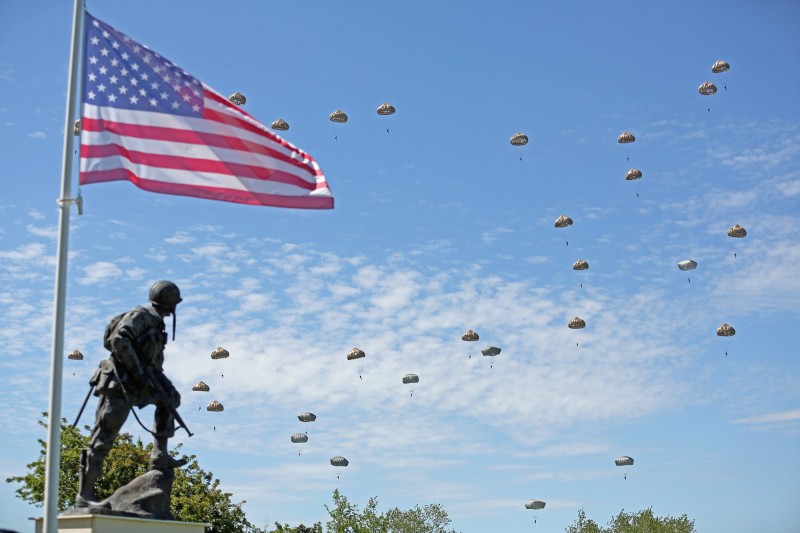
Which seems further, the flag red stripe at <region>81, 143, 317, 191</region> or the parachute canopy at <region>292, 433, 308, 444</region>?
the parachute canopy at <region>292, 433, 308, 444</region>

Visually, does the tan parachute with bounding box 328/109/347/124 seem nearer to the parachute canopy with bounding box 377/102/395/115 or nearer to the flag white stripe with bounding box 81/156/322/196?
the parachute canopy with bounding box 377/102/395/115

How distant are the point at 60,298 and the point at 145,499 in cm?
415

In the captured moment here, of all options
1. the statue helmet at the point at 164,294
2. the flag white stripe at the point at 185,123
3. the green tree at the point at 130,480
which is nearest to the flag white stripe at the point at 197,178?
the flag white stripe at the point at 185,123

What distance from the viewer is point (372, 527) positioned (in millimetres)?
62906

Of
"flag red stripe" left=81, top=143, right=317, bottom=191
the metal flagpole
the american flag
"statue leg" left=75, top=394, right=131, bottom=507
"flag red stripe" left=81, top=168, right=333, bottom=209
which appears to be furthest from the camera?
"statue leg" left=75, top=394, right=131, bottom=507

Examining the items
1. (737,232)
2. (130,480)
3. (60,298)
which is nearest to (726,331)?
(737,232)

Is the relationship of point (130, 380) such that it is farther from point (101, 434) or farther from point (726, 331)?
point (726, 331)

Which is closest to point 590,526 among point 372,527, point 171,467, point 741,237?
point 372,527

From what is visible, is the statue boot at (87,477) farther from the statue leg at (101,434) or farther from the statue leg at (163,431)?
the statue leg at (163,431)

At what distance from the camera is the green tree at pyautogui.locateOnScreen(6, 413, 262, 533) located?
40562 millimetres

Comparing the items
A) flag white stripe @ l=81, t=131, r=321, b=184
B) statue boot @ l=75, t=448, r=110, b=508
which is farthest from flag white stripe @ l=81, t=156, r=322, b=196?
statue boot @ l=75, t=448, r=110, b=508

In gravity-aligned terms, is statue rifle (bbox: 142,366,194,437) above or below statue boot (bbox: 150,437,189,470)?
above

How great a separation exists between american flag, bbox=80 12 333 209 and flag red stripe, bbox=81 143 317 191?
0.01m

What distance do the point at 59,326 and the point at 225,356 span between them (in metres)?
45.1
